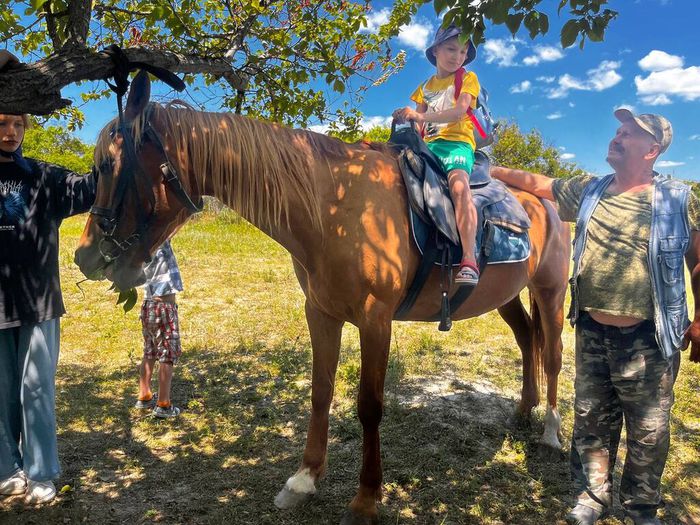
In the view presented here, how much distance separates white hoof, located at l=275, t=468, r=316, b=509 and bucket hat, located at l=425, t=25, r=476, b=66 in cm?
277

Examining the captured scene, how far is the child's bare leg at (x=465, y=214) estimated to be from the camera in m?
2.60

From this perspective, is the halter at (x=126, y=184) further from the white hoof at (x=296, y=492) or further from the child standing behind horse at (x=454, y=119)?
the white hoof at (x=296, y=492)

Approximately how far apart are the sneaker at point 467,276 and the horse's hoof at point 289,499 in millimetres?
1570

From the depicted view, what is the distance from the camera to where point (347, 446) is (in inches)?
135

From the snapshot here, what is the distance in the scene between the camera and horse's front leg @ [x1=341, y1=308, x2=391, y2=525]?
249cm

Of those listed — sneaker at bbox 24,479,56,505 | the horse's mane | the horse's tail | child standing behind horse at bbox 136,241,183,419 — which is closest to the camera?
the horse's mane

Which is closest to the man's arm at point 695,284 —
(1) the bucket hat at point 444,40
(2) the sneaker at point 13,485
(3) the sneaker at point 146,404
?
(1) the bucket hat at point 444,40

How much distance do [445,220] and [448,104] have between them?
0.85 metres

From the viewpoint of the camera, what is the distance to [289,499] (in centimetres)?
272

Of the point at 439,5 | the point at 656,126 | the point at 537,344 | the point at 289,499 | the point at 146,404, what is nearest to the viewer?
the point at 439,5

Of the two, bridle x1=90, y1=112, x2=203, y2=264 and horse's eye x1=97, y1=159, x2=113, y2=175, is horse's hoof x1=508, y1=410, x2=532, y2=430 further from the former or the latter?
horse's eye x1=97, y1=159, x2=113, y2=175

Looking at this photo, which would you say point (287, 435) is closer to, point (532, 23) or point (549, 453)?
point (549, 453)

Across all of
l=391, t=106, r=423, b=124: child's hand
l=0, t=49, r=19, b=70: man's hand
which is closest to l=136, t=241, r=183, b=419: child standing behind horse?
l=0, t=49, r=19, b=70: man's hand

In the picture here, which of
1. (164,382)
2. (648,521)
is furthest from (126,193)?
(648,521)
